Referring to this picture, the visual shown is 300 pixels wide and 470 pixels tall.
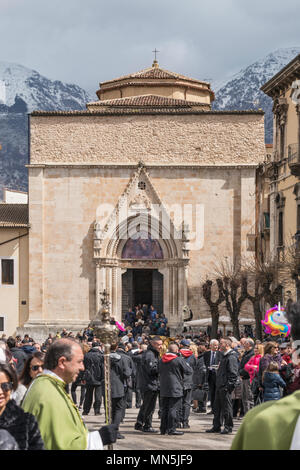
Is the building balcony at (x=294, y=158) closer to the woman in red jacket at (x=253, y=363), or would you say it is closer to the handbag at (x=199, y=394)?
the handbag at (x=199, y=394)

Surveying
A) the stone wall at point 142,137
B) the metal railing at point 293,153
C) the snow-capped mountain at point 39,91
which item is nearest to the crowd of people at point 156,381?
the metal railing at point 293,153

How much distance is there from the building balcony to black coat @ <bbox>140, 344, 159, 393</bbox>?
601 inches

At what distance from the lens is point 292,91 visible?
108ft

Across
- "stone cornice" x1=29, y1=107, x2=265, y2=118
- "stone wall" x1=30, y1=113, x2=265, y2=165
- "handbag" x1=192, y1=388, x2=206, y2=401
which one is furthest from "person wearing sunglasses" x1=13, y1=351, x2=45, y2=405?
"stone cornice" x1=29, y1=107, x2=265, y2=118

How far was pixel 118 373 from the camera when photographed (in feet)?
49.3

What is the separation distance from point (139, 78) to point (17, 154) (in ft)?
297

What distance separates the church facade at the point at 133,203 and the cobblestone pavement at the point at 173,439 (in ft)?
72.0

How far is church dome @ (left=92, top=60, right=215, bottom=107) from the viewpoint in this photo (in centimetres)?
4406

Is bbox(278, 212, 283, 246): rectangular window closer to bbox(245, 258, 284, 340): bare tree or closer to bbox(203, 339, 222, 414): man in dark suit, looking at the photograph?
bbox(245, 258, 284, 340): bare tree

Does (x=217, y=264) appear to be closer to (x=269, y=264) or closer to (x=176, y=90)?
(x=269, y=264)

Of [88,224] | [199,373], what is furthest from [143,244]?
[199,373]

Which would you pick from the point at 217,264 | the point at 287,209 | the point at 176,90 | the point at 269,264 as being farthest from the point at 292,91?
the point at 176,90

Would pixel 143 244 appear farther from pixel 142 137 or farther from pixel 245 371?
pixel 245 371

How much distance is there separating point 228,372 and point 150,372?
4.36 ft
